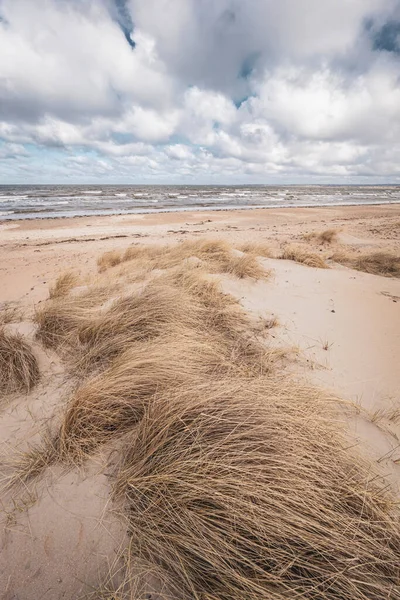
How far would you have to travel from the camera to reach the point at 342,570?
122 cm

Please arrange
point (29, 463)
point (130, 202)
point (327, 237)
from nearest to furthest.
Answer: point (29, 463) < point (327, 237) < point (130, 202)

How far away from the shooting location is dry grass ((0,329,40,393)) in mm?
2578

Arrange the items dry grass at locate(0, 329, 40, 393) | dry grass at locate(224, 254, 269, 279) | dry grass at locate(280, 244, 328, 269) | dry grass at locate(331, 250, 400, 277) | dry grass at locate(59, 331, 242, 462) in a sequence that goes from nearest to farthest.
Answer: dry grass at locate(59, 331, 242, 462) → dry grass at locate(0, 329, 40, 393) → dry grass at locate(224, 254, 269, 279) → dry grass at locate(331, 250, 400, 277) → dry grass at locate(280, 244, 328, 269)

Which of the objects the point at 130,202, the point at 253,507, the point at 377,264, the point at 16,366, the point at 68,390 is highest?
the point at 130,202

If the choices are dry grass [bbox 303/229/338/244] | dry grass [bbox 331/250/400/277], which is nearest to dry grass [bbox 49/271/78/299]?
dry grass [bbox 331/250/400/277]

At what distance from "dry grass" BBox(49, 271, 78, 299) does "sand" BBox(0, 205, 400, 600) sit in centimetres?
57

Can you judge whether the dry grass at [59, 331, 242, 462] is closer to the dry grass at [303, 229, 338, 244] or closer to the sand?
the sand

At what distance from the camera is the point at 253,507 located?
1.37m

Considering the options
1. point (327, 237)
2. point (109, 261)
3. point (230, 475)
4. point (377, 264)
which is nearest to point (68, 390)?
point (230, 475)

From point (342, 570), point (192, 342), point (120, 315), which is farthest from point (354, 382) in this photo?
point (120, 315)

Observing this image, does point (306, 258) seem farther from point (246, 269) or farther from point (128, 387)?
point (128, 387)

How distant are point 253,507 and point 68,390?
6.38 ft

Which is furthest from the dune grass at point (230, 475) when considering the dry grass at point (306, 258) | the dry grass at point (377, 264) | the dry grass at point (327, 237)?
the dry grass at point (327, 237)

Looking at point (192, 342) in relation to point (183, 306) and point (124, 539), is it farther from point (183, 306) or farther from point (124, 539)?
point (124, 539)
